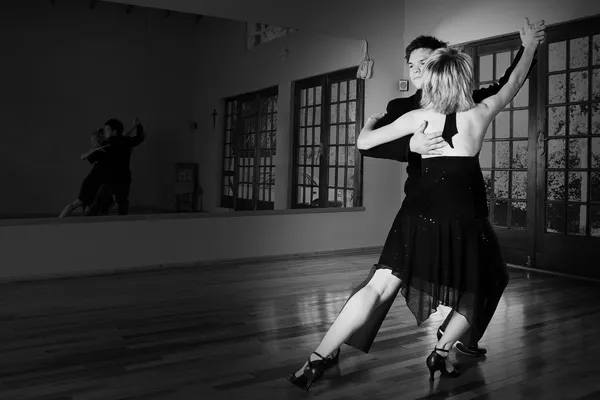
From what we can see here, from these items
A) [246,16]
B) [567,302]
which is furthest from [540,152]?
[246,16]

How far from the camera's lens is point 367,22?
6.38 meters

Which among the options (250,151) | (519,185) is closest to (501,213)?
(519,185)

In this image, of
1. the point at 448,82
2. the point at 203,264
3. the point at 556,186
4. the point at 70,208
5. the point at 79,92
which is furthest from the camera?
the point at 203,264

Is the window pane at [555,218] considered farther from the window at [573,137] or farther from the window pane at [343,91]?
the window pane at [343,91]

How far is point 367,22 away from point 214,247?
2914mm

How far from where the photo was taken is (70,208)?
15.6ft

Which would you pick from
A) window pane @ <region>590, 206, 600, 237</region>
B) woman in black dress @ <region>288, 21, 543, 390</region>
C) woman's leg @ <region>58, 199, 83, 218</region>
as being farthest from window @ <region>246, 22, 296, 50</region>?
woman in black dress @ <region>288, 21, 543, 390</region>

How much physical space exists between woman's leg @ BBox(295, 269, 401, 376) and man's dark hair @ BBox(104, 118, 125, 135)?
3.26 meters

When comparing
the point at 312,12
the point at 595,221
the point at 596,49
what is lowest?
the point at 595,221

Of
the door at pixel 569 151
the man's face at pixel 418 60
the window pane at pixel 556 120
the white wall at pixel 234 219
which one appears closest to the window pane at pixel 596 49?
the door at pixel 569 151

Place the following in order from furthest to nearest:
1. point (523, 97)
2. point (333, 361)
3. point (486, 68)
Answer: point (486, 68), point (523, 97), point (333, 361)

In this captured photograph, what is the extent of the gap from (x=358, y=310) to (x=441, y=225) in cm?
46

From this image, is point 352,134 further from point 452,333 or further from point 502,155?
point 452,333

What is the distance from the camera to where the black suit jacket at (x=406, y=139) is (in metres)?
2.39
